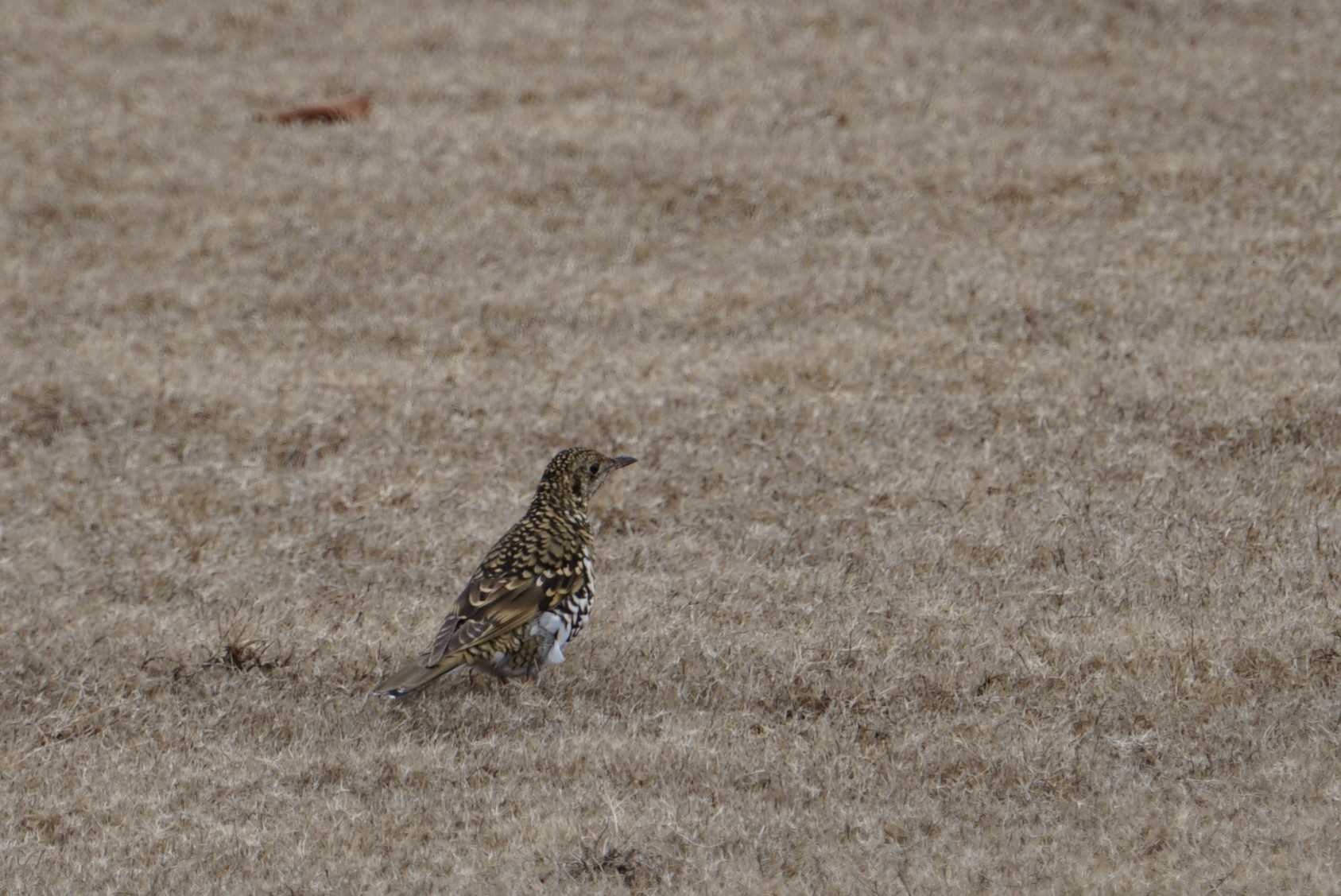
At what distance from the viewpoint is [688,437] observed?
14.8 metres

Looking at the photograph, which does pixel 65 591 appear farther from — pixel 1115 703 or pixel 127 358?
pixel 1115 703

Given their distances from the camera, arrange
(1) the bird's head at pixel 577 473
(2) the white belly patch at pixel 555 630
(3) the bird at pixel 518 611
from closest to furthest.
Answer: (3) the bird at pixel 518 611 < (2) the white belly patch at pixel 555 630 < (1) the bird's head at pixel 577 473

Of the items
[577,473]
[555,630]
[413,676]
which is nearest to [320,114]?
[577,473]

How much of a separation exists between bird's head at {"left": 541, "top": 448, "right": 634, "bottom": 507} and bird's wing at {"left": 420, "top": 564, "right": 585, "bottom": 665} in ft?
3.28

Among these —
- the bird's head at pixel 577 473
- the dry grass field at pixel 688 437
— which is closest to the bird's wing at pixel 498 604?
the dry grass field at pixel 688 437

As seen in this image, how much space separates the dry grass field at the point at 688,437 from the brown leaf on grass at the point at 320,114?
0.33 m

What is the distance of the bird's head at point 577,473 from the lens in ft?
34.2

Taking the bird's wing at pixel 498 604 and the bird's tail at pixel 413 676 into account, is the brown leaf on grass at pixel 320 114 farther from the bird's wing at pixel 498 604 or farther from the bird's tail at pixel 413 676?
the bird's tail at pixel 413 676

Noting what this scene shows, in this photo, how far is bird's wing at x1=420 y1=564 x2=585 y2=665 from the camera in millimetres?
9086

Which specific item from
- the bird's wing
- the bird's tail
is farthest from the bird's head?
the bird's tail

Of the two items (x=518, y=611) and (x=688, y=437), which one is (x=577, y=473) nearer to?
(x=518, y=611)

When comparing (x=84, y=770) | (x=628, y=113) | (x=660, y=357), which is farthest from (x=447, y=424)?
(x=628, y=113)

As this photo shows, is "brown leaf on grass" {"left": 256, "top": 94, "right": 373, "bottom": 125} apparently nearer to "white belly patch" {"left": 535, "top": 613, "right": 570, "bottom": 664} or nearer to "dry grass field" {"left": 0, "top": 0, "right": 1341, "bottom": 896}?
"dry grass field" {"left": 0, "top": 0, "right": 1341, "bottom": 896}

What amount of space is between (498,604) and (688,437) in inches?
225
